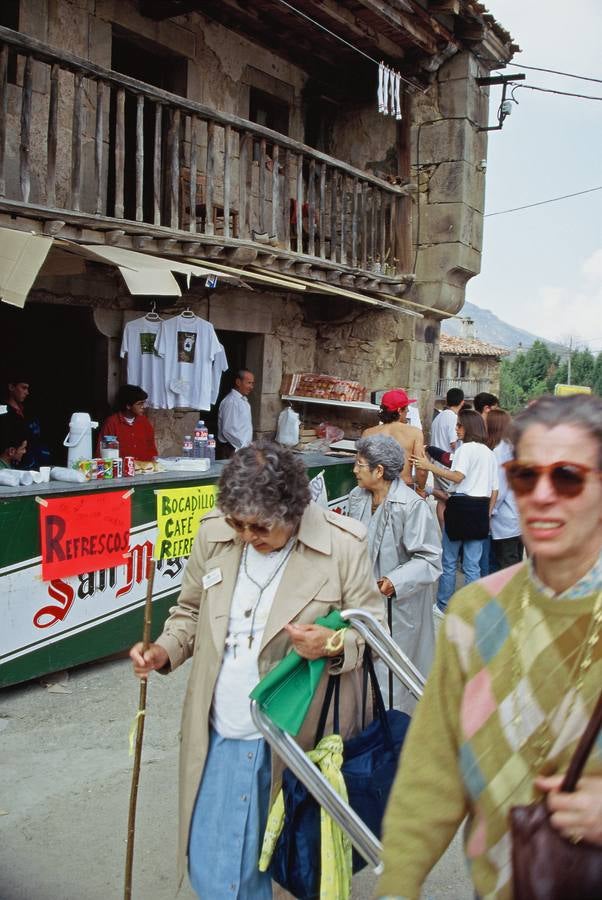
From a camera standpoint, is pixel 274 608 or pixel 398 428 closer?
pixel 274 608

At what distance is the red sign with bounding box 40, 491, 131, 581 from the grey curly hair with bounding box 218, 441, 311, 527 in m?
2.70

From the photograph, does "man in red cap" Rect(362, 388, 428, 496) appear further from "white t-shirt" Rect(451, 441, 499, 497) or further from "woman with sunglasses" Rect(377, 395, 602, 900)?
"woman with sunglasses" Rect(377, 395, 602, 900)

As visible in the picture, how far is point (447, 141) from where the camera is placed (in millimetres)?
10703

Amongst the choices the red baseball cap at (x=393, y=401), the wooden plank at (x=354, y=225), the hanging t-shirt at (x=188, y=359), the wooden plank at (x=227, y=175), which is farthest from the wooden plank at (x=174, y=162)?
the wooden plank at (x=354, y=225)

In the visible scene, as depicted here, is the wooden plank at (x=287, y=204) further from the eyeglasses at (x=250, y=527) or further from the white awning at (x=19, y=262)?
the eyeglasses at (x=250, y=527)

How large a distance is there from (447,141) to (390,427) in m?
5.48

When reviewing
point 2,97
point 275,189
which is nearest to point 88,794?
point 2,97

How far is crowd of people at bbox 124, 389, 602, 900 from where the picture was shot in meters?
1.39

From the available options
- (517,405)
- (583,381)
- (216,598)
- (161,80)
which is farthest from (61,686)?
(583,381)

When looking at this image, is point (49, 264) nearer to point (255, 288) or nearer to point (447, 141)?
point (255, 288)

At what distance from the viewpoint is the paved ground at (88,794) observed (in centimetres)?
330

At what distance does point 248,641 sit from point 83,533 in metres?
2.92

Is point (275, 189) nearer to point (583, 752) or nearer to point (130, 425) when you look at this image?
point (130, 425)

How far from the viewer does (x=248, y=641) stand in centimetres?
254
